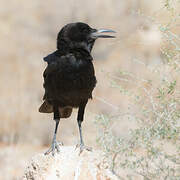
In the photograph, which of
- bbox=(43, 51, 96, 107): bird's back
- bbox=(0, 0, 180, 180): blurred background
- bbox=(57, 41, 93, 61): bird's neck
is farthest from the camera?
bbox=(0, 0, 180, 180): blurred background

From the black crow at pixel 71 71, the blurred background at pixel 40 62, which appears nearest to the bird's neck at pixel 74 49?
the black crow at pixel 71 71

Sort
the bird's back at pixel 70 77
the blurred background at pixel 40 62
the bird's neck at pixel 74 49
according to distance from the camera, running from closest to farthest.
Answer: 1. the bird's back at pixel 70 77
2. the bird's neck at pixel 74 49
3. the blurred background at pixel 40 62

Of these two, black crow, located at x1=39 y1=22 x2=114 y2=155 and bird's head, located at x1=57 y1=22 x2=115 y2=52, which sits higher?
bird's head, located at x1=57 y1=22 x2=115 y2=52

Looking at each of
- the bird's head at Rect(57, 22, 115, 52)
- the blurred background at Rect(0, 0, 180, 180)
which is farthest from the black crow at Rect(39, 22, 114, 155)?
the blurred background at Rect(0, 0, 180, 180)

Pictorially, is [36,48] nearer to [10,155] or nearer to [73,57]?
[10,155]

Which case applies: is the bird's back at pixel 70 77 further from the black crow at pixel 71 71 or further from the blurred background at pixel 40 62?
the blurred background at pixel 40 62

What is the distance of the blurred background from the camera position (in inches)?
457

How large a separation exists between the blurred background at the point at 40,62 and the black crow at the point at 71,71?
337 centimetres

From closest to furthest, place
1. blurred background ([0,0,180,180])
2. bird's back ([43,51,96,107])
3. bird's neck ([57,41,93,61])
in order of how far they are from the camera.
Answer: bird's back ([43,51,96,107]) → bird's neck ([57,41,93,61]) → blurred background ([0,0,180,180])

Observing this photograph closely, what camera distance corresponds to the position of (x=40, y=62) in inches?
515

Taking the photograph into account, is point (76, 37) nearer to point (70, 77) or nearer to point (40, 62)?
point (70, 77)

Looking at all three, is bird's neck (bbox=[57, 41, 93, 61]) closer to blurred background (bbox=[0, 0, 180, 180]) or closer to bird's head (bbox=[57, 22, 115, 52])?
bird's head (bbox=[57, 22, 115, 52])

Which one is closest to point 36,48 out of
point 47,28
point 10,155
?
point 47,28

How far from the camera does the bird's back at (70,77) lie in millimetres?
5992
